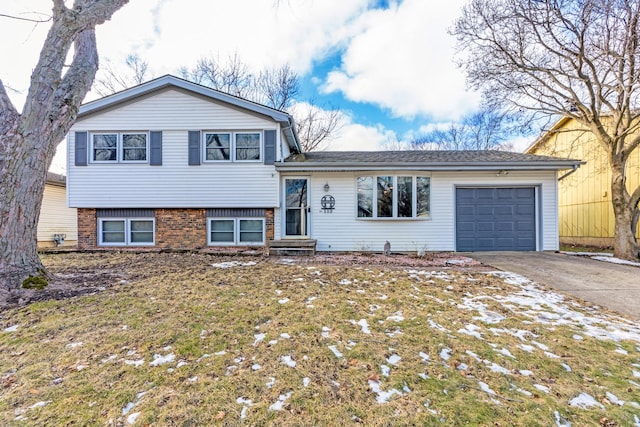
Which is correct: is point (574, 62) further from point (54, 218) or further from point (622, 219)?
point (54, 218)

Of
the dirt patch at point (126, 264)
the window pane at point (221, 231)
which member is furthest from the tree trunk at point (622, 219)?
the window pane at point (221, 231)

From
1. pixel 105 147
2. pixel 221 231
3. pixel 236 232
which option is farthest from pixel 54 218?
pixel 236 232

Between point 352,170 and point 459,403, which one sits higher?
point 352,170

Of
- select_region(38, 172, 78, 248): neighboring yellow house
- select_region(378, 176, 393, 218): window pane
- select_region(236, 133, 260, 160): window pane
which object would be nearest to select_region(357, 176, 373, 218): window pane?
select_region(378, 176, 393, 218): window pane

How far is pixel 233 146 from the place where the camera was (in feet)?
32.9

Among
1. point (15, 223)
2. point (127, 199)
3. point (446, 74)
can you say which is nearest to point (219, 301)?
point (15, 223)

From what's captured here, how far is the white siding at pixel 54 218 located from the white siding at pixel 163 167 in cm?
640

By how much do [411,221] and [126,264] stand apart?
26.6ft

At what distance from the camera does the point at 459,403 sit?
2.24m

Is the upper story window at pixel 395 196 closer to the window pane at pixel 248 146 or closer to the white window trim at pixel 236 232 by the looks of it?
the white window trim at pixel 236 232

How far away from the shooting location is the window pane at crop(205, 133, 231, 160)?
10.1 meters

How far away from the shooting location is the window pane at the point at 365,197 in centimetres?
1002

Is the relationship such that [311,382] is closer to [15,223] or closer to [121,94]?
[15,223]

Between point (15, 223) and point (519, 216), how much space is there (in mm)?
12520
